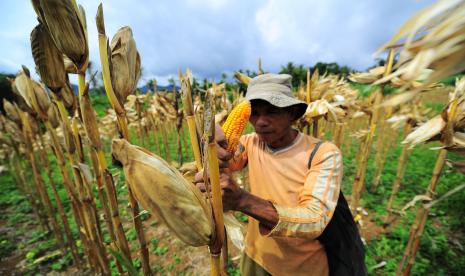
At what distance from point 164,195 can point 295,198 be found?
0.94 m

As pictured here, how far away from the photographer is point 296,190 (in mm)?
1173

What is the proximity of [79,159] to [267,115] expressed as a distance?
931 millimetres

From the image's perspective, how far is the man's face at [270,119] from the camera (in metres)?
1.19

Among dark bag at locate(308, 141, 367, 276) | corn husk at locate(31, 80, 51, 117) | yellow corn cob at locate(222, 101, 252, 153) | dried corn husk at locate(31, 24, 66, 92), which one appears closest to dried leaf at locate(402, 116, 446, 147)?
dark bag at locate(308, 141, 367, 276)

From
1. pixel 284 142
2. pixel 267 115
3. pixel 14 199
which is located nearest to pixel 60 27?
pixel 267 115

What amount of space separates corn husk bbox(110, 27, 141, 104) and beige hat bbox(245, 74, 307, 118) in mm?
650

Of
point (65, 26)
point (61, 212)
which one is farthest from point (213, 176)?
point (61, 212)

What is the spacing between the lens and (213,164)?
38 cm

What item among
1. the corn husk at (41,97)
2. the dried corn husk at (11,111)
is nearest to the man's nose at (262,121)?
the corn husk at (41,97)

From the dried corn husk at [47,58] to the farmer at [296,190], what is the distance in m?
0.81

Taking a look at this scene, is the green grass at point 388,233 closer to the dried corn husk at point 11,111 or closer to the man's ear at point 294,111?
the man's ear at point 294,111

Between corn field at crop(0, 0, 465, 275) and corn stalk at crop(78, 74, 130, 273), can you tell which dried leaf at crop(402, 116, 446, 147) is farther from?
corn stalk at crop(78, 74, 130, 273)

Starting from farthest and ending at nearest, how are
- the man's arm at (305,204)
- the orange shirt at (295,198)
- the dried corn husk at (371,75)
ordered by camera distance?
the dried corn husk at (371,75)
the orange shirt at (295,198)
the man's arm at (305,204)

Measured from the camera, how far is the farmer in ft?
3.25
